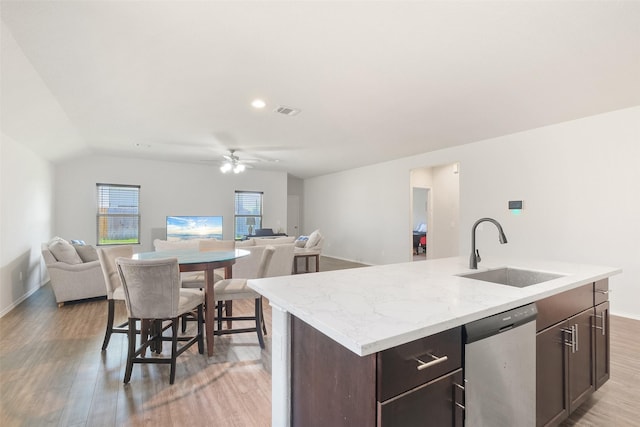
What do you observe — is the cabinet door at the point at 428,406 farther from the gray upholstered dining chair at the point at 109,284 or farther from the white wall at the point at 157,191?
the white wall at the point at 157,191

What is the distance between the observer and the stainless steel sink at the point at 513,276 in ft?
6.64

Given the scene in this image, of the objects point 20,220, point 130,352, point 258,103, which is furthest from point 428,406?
point 20,220

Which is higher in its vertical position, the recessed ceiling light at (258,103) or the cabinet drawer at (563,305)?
the recessed ceiling light at (258,103)

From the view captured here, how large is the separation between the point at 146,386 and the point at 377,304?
205 cm

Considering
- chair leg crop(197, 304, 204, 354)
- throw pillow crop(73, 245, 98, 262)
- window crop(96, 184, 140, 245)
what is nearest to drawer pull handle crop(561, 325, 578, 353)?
chair leg crop(197, 304, 204, 354)

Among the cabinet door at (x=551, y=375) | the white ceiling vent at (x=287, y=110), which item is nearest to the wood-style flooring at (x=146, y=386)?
the cabinet door at (x=551, y=375)

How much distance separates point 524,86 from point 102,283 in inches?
233

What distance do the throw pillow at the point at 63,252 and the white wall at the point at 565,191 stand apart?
208 inches

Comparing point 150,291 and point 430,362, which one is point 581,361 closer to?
point 430,362

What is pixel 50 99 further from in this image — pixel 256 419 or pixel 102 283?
pixel 256 419

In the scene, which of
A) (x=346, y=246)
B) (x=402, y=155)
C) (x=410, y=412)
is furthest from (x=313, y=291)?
(x=346, y=246)

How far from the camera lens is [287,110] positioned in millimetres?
3832

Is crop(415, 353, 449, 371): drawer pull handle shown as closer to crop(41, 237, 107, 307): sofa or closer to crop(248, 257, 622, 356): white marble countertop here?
crop(248, 257, 622, 356): white marble countertop

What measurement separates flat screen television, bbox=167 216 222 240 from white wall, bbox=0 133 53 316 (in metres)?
2.31
